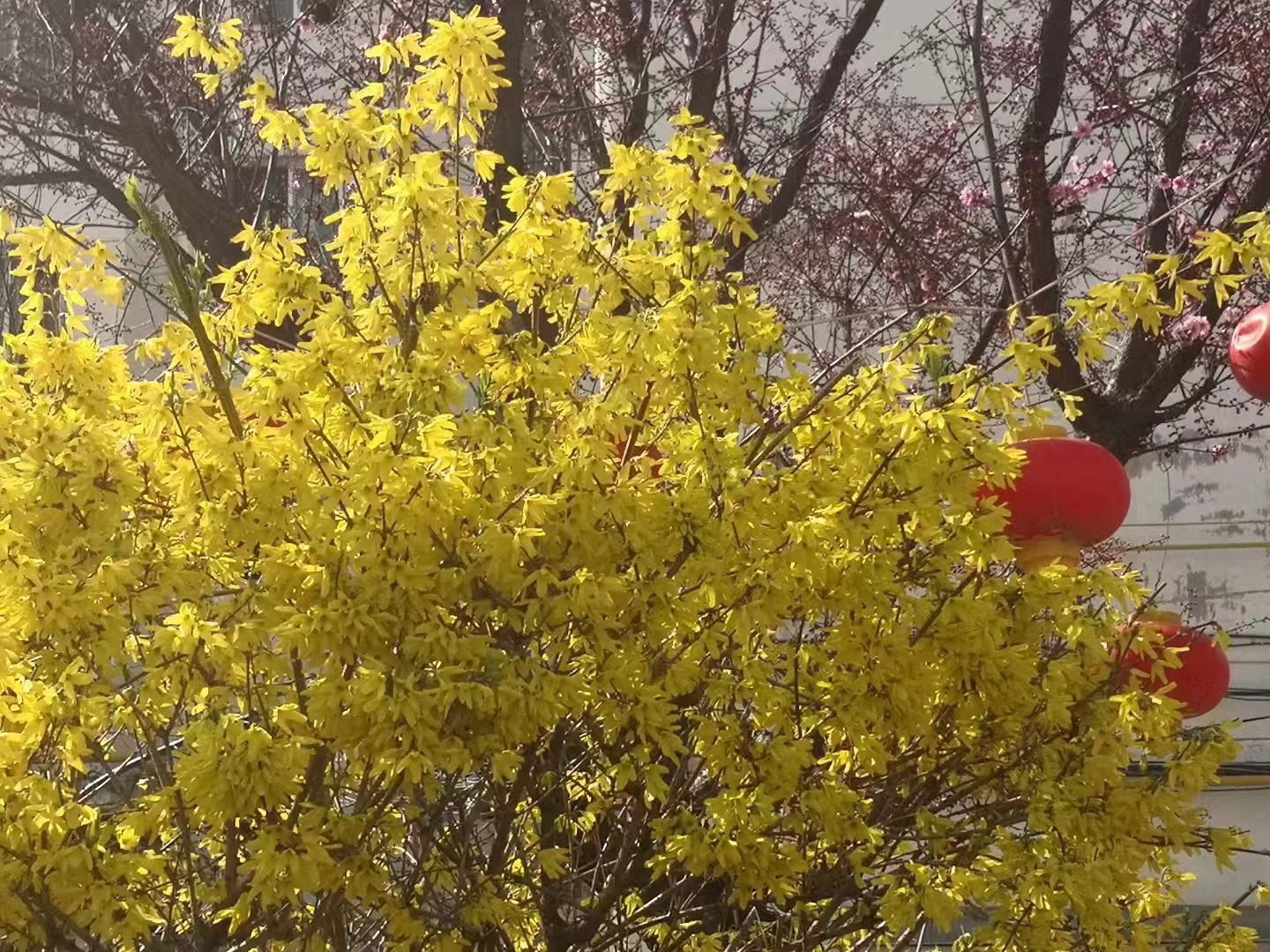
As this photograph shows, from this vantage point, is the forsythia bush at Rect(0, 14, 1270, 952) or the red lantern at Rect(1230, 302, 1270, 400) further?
the red lantern at Rect(1230, 302, 1270, 400)

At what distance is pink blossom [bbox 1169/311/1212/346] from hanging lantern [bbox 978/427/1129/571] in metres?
1.83

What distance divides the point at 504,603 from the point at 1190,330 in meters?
3.17

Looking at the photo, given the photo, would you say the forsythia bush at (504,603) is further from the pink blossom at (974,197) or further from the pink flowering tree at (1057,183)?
the pink blossom at (974,197)

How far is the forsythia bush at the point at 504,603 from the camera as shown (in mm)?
2105

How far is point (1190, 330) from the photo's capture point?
445 cm

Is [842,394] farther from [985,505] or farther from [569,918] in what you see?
[569,918]

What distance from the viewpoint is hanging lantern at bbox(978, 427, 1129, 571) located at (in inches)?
105

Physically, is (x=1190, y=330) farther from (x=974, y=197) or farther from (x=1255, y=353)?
(x=1255, y=353)

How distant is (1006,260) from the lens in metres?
4.28

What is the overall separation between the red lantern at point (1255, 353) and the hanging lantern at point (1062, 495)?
351 millimetres

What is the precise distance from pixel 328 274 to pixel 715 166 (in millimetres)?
2339

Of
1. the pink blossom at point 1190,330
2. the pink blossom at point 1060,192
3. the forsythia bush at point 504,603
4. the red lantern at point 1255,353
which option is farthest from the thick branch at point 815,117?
the red lantern at point 1255,353

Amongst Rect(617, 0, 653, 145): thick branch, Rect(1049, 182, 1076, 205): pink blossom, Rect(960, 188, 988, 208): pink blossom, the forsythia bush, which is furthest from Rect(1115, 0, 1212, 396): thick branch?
the forsythia bush

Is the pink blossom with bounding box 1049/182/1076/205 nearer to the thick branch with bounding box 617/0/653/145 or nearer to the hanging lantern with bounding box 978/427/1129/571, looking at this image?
the thick branch with bounding box 617/0/653/145
